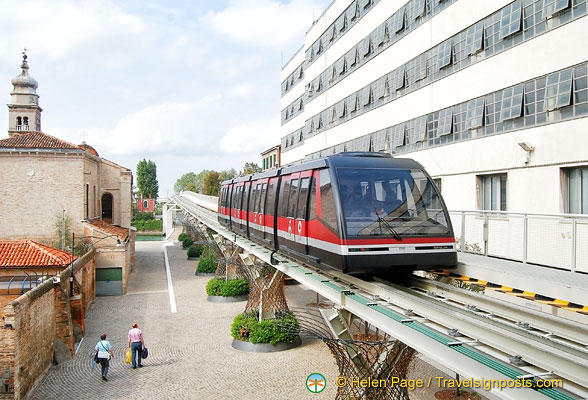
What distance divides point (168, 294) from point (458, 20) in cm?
2045

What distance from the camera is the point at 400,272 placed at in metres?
9.58

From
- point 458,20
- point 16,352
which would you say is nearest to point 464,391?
point 16,352

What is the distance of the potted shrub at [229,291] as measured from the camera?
26641 mm

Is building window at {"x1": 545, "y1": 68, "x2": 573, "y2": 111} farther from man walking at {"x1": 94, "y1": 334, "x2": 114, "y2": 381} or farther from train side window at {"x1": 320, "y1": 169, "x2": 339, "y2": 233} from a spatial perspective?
man walking at {"x1": 94, "y1": 334, "x2": 114, "y2": 381}

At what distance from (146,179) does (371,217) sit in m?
108

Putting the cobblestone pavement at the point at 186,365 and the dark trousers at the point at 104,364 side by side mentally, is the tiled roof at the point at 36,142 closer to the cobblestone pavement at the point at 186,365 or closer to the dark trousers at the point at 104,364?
the cobblestone pavement at the point at 186,365

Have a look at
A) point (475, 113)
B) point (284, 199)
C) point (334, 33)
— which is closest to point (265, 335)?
point (284, 199)

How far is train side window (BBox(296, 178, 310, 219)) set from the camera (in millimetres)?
11094

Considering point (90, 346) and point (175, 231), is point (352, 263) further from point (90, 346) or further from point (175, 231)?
point (175, 231)

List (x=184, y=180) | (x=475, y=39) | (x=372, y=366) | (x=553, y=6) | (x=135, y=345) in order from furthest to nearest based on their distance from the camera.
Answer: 1. (x=184, y=180)
2. (x=475, y=39)
3. (x=135, y=345)
4. (x=553, y=6)
5. (x=372, y=366)

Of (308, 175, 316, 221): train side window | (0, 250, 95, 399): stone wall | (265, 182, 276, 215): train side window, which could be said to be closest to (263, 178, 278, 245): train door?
(265, 182, 276, 215): train side window

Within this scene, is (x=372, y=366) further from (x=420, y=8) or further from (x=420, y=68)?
(x=420, y=8)

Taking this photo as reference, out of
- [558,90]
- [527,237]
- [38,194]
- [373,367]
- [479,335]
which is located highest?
[558,90]

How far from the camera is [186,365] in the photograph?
16.7 metres
